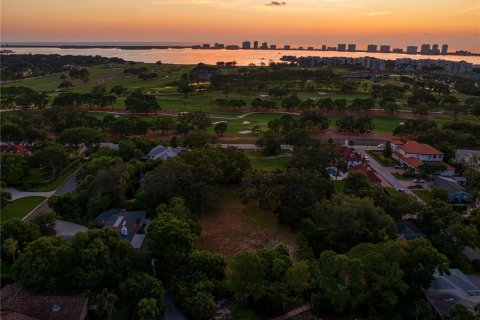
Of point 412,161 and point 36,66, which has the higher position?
point 36,66

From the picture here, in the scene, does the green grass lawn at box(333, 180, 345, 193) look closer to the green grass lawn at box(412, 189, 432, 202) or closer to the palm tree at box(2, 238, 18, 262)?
the green grass lawn at box(412, 189, 432, 202)

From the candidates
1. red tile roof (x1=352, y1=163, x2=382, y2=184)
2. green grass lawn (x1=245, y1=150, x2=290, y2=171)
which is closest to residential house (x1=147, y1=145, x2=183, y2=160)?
green grass lawn (x1=245, y1=150, x2=290, y2=171)

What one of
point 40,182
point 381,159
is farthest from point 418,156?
point 40,182

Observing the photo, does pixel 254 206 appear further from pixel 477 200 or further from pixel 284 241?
pixel 477 200

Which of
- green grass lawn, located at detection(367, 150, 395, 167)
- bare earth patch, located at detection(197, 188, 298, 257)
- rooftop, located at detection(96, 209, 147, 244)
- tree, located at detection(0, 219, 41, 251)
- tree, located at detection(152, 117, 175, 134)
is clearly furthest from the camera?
tree, located at detection(152, 117, 175, 134)

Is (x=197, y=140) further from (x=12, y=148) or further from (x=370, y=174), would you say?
(x=12, y=148)

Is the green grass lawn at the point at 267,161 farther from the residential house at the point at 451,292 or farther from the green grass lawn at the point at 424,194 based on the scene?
the residential house at the point at 451,292
